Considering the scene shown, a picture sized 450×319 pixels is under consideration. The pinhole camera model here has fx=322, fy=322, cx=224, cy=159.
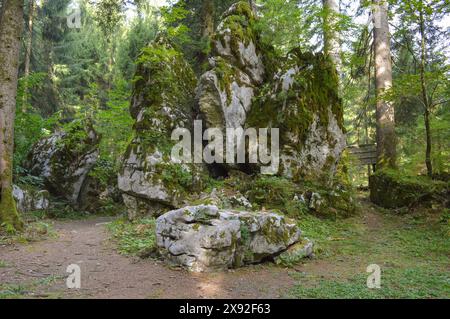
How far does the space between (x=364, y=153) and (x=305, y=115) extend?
479 cm

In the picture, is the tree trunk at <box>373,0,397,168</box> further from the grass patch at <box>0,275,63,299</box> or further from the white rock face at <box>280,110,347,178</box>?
the grass patch at <box>0,275,63,299</box>

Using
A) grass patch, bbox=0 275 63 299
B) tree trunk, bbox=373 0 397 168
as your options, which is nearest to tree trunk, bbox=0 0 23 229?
grass patch, bbox=0 275 63 299

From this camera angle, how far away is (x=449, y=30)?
1155 cm

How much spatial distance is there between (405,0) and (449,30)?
400 cm

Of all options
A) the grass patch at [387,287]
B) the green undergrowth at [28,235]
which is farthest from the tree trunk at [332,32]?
the green undergrowth at [28,235]

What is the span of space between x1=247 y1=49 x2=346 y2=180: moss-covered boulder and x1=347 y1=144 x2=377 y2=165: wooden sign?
3222 mm

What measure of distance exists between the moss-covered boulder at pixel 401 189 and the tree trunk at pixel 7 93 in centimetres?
1068

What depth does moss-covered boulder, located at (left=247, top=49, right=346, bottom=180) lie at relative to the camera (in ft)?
33.6

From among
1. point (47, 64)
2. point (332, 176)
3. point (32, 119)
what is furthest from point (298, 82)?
point (47, 64)

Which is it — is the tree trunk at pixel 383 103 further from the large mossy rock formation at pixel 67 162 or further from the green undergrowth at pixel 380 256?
the large mossy rock formation at pixel 67 162

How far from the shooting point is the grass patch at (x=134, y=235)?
6.67 m

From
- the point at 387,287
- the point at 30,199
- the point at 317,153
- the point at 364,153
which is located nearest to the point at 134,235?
the point at 387,287
